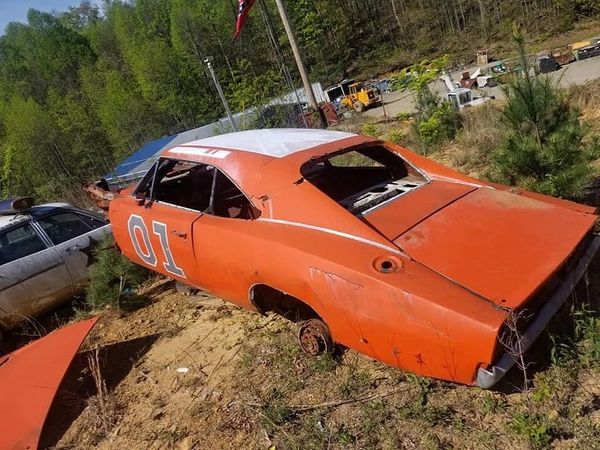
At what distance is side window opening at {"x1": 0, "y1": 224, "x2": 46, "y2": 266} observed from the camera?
536cm

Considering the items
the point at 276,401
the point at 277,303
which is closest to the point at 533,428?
the point at 276,401

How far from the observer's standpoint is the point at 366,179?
4.29 m

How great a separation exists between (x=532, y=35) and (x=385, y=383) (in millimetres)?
42043

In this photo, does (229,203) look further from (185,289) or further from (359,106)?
(359,106)

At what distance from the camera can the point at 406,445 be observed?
2418 mm

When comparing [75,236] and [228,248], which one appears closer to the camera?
[228,248]

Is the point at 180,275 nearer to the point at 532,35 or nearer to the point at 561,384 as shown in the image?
the point at 561,384

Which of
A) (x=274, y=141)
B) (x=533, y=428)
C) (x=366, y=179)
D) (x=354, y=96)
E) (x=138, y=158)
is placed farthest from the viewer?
(x=354, y=96)

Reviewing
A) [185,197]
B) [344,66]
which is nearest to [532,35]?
[344,66]

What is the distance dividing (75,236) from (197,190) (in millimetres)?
1924

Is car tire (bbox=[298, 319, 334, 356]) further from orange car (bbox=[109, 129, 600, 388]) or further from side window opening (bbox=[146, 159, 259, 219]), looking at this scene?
side window opening (bbox=[146, 159, 259, 219])

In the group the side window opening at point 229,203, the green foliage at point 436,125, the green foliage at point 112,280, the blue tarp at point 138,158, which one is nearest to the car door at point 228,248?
the side window opening at point 229,203

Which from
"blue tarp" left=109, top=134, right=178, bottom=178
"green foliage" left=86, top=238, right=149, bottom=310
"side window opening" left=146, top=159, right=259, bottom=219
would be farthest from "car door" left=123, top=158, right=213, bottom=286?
"blue tarp" left=109, top=134, right=178, bottom=178

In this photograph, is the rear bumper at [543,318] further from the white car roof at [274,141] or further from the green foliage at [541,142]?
the white car roof at [274,141]
